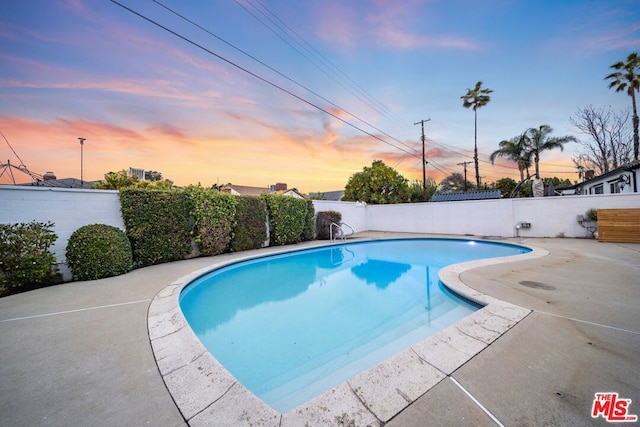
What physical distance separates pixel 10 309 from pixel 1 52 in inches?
244

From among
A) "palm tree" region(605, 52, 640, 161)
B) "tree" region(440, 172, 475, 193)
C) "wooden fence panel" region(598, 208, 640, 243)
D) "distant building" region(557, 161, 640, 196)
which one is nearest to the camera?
"wooden fence panel" region(598, 208, 640, 243)

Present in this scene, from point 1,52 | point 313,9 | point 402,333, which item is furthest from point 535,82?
point 1,52

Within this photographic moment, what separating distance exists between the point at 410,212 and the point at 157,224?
12.8m

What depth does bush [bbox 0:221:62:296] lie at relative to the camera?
405 centimetres

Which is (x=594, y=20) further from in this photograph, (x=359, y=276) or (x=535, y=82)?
(x=359, y=276)

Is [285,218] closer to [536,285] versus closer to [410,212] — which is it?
[536,285]

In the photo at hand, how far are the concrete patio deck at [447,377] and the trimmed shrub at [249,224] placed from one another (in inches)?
189

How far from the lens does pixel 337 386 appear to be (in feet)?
5.80

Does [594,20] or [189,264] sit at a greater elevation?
[594,20]

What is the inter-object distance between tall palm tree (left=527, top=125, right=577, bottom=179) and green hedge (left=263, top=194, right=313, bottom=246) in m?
23.1

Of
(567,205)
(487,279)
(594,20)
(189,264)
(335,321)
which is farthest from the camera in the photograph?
(567,205)

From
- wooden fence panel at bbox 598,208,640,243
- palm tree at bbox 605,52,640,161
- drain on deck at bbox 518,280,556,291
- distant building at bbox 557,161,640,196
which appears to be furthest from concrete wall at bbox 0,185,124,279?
palm tree at bbox 605,52,640,161

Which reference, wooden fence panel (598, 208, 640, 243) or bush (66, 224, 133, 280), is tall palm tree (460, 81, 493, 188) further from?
A: bush (66, 224, 133, 280)

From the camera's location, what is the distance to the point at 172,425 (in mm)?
1396
